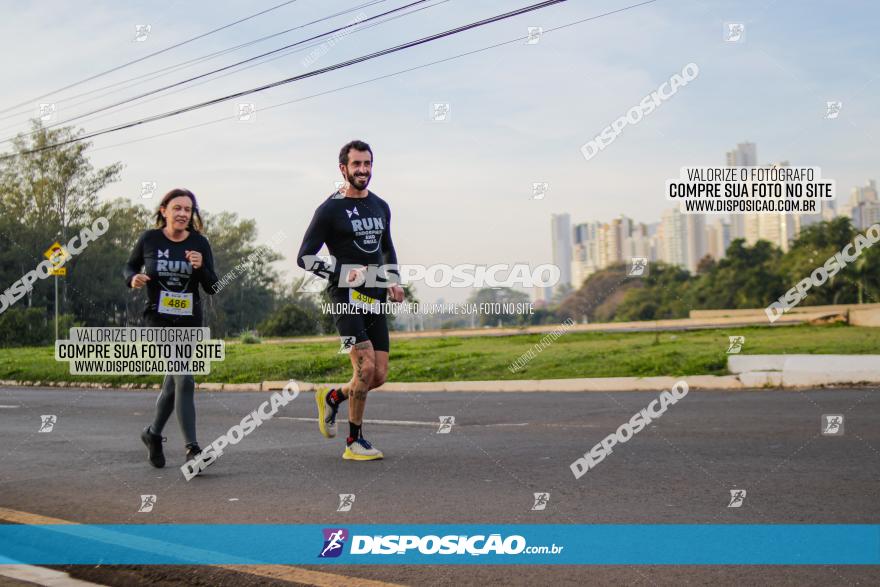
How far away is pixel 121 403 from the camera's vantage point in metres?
13.7

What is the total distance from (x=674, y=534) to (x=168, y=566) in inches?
88.8

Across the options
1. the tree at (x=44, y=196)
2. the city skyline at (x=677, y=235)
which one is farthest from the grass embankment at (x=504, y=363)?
the tree at (x=44, y=196)

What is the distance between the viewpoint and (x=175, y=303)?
21.7 feet

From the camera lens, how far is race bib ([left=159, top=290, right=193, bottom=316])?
659 centimetres

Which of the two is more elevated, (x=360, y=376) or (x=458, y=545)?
(x=360, y=376)

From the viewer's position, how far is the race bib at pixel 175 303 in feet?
21.6

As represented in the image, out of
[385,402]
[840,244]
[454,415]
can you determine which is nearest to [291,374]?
[385,402]

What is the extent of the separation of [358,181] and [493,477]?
2.47 metres

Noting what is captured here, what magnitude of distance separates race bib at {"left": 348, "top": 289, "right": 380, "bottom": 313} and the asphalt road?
3.79ft

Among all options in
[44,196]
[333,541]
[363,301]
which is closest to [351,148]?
[363,301]

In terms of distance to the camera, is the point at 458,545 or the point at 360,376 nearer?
the point at 458,545

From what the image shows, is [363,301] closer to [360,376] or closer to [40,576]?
[360,376]

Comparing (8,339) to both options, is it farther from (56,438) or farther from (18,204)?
(56,438)

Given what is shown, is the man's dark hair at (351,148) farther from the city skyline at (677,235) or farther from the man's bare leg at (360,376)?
the city skyline at (677,235)
